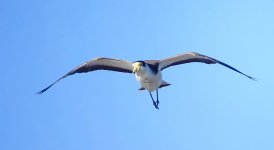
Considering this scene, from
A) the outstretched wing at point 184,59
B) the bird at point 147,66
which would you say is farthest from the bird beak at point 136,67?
the outstretched wing at point 184,59

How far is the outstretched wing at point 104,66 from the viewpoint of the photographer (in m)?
28.7

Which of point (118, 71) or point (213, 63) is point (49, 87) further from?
point (213, 63)

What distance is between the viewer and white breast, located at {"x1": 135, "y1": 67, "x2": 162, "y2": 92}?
89.3 ft

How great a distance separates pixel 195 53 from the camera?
27.9 meters

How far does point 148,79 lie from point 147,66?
0.46 meters

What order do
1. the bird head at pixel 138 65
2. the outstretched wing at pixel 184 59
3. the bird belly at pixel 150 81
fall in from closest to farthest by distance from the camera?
the bird head at pixel 138 65 < the bird belly at pixel 150 81 < the outstretched wing at pixel 184 59

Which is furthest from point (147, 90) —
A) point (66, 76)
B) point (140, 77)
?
point (66, 76)

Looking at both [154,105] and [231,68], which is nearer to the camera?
[231,68]

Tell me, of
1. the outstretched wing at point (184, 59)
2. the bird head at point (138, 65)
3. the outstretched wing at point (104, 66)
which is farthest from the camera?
the outstretched wing at point (104, 66)

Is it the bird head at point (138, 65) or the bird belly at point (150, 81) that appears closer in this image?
the bird head at point (138, 65)

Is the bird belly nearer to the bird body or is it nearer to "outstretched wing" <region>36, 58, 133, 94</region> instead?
the bird body

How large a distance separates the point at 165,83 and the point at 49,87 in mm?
4215

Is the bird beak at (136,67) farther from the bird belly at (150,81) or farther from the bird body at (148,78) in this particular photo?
the bird belly at (150,81)

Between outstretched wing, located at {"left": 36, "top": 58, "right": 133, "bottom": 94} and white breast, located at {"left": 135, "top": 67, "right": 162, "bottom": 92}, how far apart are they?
1.25 m
